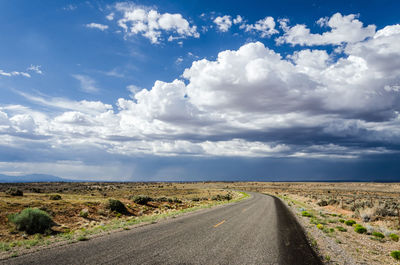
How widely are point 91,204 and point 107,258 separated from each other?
63.0ft

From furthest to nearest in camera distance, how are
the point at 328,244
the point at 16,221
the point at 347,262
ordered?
the point at 16,221
the point at 328,244
the point at 347,262

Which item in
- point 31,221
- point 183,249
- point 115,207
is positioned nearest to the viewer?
point 183,249

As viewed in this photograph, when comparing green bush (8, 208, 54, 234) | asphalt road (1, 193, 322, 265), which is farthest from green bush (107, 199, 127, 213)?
asphalt road (1, 193, 322, 265)

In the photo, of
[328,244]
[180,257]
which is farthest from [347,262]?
[180,257]

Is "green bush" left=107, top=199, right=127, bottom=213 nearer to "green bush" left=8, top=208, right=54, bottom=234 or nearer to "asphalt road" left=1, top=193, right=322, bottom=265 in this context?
"green bush" left=8, top=208, right=54, bottom=234

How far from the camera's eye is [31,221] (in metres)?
14.6

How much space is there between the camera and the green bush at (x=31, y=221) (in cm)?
1438

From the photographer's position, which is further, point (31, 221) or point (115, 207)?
point (115, 207)

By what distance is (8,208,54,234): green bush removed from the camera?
14.4 meters

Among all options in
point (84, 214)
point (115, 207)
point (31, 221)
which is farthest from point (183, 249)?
point (115, 207)

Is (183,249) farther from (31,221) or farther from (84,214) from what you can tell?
(84,214)

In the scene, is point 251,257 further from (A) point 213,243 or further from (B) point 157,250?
(B) point 157,250

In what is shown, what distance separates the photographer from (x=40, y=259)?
22.3ft

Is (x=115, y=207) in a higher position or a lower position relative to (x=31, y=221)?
lower
